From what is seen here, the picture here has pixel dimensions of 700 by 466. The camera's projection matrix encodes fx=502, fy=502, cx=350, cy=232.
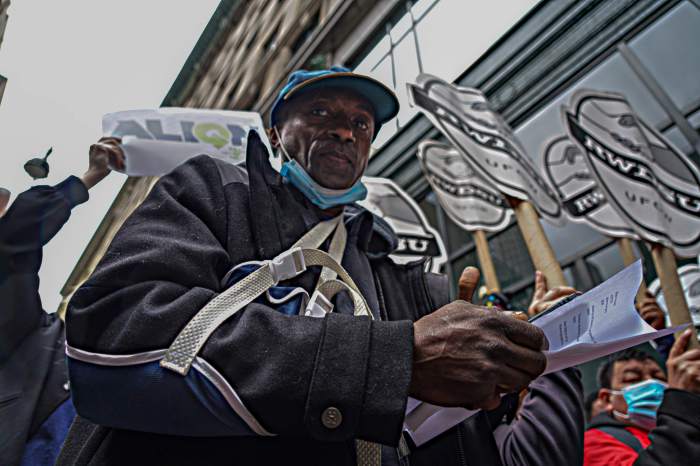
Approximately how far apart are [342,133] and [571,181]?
189 inches

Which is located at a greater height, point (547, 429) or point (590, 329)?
point (590, 329)

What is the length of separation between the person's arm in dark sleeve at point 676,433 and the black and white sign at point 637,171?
1634mm

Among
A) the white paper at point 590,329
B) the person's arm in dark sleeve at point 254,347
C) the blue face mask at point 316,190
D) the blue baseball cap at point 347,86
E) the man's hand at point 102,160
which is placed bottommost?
the white paper at point 590,329

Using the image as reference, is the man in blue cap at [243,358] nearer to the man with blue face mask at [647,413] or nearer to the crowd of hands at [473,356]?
the crowd of hands at [473,356]

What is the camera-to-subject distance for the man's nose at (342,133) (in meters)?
1.87

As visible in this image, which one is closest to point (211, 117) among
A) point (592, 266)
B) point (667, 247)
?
point (667, 247)

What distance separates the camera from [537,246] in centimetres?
338

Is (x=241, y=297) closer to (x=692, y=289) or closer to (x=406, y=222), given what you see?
(x=406, y=222)

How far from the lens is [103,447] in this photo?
1024mm

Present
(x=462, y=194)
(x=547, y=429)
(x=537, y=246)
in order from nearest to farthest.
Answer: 1. (x=547, y=429)
2. (x=537, y=246)
3. (x=462, y=194)

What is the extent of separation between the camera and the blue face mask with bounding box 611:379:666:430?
10.5ft

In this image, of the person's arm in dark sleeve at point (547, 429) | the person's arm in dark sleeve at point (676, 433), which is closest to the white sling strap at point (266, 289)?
the person's arm in dark sleeve at point (547, 429)

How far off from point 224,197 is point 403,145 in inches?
326

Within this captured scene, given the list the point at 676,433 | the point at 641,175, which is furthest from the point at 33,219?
the point at 641,175
